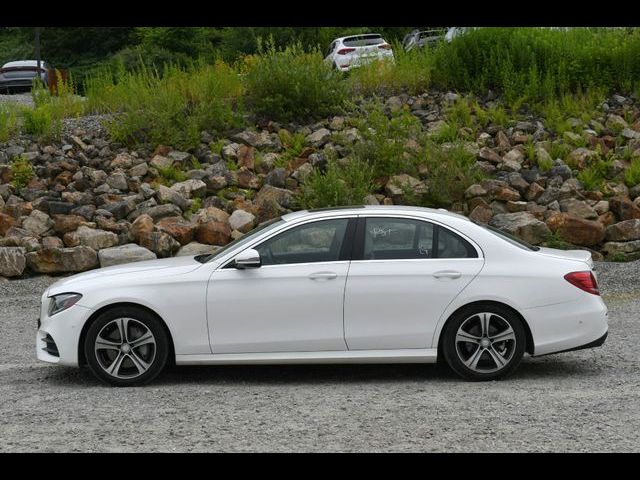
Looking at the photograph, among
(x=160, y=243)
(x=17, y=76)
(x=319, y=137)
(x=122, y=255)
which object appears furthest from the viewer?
(x=17, y=76)

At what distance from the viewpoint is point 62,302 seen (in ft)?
28.1

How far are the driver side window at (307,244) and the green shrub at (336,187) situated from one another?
620cm

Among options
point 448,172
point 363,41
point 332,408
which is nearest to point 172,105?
point 448,172

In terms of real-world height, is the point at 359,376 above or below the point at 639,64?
below

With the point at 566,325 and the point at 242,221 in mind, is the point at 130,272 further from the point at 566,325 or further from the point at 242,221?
the point at 242,221

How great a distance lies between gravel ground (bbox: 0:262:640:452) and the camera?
22.1 feet

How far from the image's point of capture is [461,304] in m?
8.41

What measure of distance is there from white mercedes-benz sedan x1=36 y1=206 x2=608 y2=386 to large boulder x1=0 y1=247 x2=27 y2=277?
20.0 feet

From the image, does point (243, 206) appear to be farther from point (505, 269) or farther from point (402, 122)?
point (505, 269)

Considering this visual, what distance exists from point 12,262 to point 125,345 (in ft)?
21.2

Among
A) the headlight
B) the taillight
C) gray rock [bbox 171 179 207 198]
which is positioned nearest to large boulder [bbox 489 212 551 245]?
gray rock [bbox 171 179 207 198]

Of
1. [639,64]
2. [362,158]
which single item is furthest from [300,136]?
[639,64]

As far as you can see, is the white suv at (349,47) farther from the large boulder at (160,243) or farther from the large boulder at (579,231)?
the large boulder at (160,243)

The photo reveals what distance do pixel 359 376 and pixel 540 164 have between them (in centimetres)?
894
